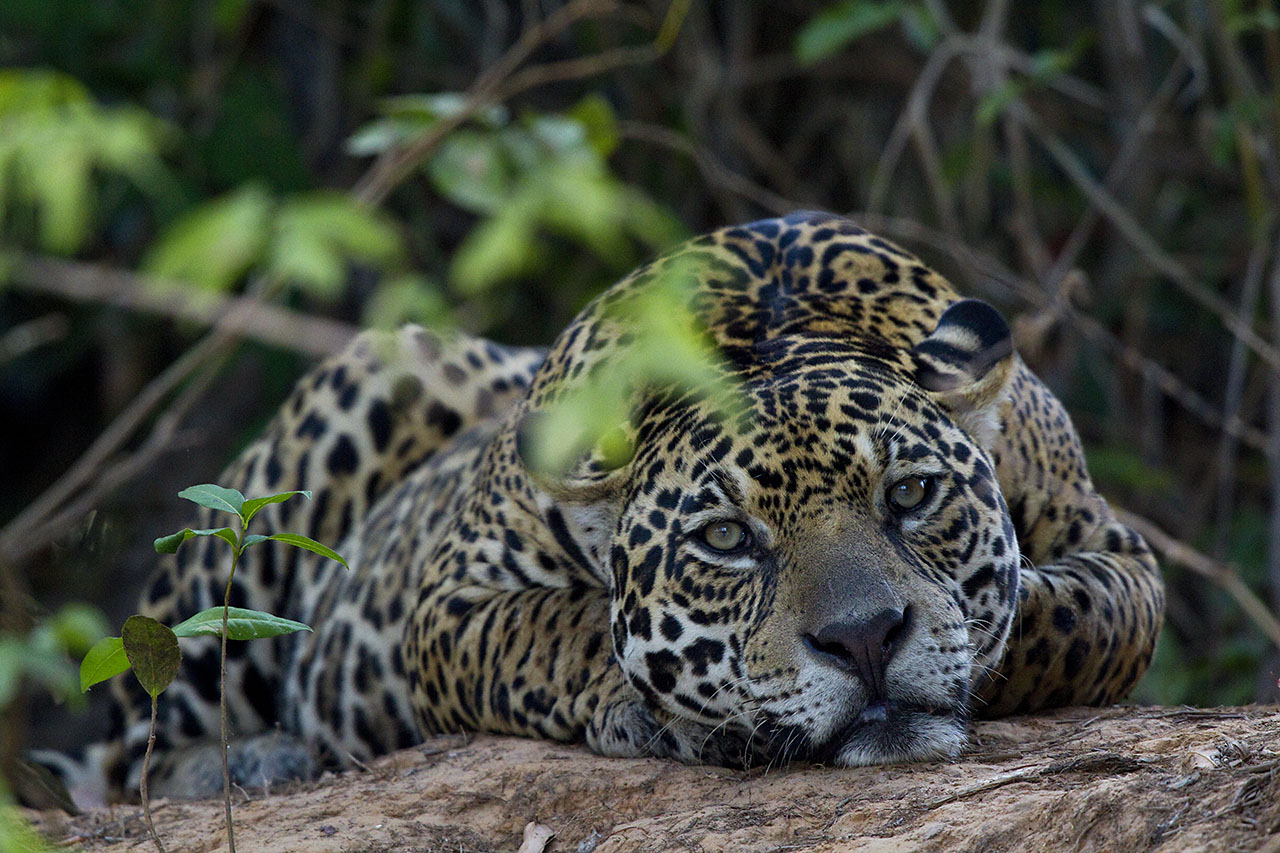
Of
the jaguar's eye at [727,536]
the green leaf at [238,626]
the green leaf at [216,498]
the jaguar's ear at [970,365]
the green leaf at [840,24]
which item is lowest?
the green leaf at [238,626]

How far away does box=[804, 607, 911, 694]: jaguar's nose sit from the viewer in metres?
3.76

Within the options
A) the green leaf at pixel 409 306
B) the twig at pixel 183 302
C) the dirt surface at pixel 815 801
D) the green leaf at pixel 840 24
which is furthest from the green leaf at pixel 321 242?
the green leaf at pixel 840 24

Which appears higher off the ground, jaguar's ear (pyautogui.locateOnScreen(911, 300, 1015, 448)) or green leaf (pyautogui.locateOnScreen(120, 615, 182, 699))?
jaguar's ear (pyautogui.locateOnScreen(911, 300, 1015, 448))

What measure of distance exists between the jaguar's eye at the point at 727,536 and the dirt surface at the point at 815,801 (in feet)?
2.10

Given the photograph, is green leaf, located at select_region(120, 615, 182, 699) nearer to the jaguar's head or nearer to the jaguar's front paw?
the jaguar's head

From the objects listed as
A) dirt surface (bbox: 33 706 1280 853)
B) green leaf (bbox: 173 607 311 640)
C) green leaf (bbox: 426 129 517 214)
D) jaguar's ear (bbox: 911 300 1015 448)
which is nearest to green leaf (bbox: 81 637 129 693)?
green leaf (bbox: 173 607 311 640)

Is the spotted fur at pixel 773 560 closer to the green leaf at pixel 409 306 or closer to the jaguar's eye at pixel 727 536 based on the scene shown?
the jaguar's eye at pixel 727 536

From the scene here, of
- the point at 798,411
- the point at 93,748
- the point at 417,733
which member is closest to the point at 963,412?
the point at 798,411

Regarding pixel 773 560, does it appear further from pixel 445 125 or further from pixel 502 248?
pixel 445 125

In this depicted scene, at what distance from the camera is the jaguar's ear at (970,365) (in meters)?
4.50

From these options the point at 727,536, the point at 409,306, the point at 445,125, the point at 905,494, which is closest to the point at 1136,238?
the point at 445,125

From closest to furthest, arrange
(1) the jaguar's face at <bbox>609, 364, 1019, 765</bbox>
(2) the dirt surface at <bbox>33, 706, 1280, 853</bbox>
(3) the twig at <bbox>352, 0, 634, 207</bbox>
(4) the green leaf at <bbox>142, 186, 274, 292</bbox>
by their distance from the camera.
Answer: (4) the green leaf at <bbox>142, 186, 274, 292</bbox>, (2) the dirt surface at <bbox>33, 706, 1280, 853</bbox>, (1) the jaguar's face at <bbox>609, 364, 1019, 765</bbox>, (3) the twig at <bbox>352, 0, 634, 207</bbox>

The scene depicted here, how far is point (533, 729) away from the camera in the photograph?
4832mm

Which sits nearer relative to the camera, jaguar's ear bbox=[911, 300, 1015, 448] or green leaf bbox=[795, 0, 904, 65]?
jaguar's ear bbox=[911, 300, 1015, 448]
